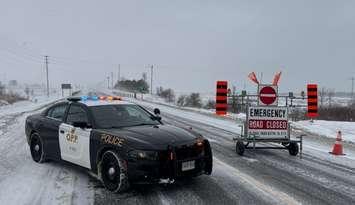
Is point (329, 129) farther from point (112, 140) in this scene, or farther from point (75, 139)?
point (112, 140)

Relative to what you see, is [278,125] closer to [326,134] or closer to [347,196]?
[347,196]

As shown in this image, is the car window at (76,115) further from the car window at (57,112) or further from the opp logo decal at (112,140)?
the opp logo decal at (112,140)

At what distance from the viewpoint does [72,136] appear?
8.38m

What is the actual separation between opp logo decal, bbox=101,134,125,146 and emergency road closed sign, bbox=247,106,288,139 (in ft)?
18.1

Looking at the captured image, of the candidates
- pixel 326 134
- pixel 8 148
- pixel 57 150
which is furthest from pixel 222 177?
pixel 326 134

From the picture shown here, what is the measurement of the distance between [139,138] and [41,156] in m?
3.60

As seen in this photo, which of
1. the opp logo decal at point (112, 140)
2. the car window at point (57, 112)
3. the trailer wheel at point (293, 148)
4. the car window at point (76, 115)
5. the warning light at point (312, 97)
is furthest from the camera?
the warning light at point (312, 97)

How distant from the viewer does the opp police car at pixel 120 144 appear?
6.82m

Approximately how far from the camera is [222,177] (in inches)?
328

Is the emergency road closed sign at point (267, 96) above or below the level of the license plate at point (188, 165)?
above

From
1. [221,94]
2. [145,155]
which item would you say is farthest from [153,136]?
[221,94]

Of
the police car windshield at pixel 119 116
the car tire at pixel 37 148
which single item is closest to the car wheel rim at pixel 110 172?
the police car windshield at pixel 119 116

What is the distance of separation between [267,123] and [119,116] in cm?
515

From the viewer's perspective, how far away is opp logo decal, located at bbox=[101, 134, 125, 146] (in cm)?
710
